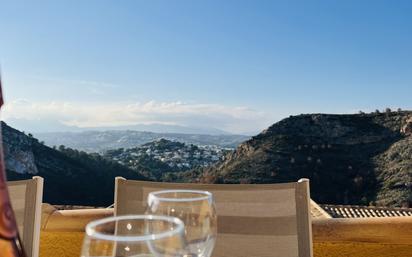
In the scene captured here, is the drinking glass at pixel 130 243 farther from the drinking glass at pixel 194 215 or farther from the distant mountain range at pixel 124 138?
the distant mountain range at pixel 124 138

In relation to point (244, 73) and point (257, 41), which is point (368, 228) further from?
point (244, 73)

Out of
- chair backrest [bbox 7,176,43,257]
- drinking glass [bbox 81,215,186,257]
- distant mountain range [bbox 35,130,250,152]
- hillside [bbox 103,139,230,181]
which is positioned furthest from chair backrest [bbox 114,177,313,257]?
distant mountain range [bbox 35,130,250,152]

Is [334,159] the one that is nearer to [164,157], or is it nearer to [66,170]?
[164,157]

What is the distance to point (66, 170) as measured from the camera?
81.7 ft

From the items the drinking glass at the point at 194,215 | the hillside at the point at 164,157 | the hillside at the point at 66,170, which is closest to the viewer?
the drinking glass at the point at 194,215

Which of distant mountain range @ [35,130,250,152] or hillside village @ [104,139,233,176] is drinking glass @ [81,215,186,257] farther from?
distant mountain range @ [35,130,250,152]

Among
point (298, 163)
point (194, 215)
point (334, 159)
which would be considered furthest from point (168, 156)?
point (194, 215)

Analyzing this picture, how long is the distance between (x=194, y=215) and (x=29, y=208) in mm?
773

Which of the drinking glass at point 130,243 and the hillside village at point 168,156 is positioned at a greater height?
the hillside village at point 168,156

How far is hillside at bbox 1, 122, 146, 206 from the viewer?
22.5 m

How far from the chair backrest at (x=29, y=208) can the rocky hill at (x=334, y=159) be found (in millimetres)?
23172

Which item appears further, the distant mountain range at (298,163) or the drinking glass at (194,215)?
the distant mountain range at (298,163)

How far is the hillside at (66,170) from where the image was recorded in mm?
22527

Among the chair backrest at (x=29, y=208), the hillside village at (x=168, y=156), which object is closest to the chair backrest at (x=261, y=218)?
the chair backrest at (x=29, y=208)
